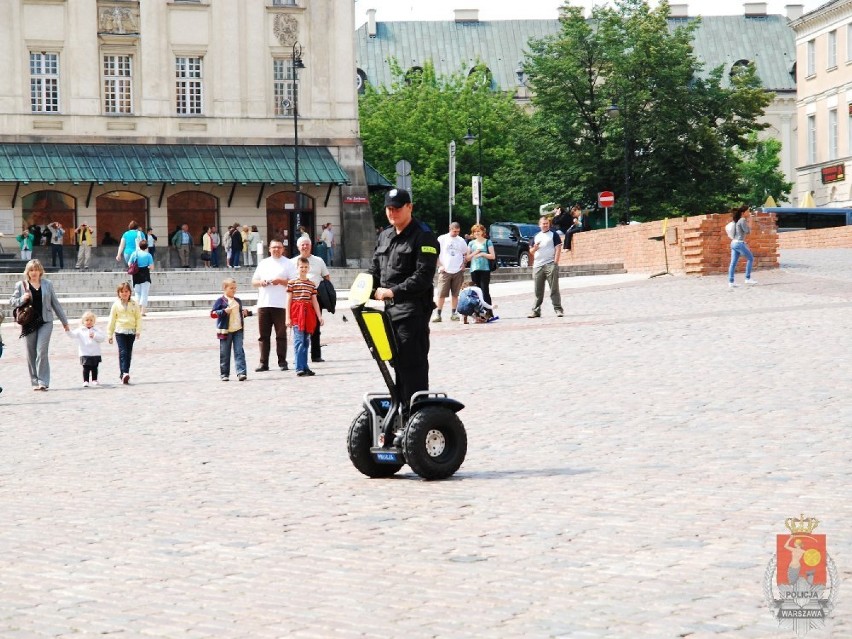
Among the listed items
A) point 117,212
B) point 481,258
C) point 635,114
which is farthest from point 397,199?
point 635,114

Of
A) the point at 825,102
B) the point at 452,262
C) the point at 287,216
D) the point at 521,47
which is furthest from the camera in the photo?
the point at 521,47

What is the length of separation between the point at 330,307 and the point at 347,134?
126 feet

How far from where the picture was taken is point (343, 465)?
36.1 feet

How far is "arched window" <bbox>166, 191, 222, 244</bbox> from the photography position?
56156 mm

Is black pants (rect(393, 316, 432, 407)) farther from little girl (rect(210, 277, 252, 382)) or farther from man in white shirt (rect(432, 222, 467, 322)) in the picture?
man in white shirt (rect(432, 222, 467, 322))

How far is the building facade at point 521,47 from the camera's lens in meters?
108

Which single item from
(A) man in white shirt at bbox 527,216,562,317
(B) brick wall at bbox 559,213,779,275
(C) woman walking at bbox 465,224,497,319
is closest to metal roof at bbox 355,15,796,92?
(B) brick wall at bbox 559,213,779,275

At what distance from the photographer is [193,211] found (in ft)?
185

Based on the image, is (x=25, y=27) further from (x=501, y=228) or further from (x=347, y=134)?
(x=501, y=228)

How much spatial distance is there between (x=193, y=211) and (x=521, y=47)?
56640 millimetres

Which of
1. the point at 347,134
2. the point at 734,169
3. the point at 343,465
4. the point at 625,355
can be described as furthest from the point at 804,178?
the point at 343,465

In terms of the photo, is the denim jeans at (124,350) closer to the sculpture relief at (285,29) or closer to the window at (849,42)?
the sculpture relief at (285,29)

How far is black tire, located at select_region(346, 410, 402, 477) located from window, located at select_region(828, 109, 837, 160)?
74.5 meters

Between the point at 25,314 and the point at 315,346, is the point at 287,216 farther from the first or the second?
the point at 25,314
